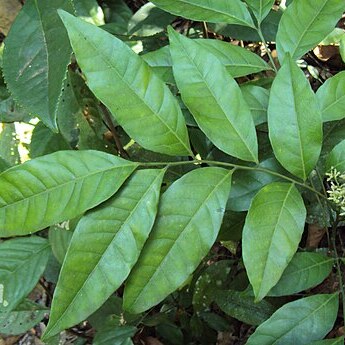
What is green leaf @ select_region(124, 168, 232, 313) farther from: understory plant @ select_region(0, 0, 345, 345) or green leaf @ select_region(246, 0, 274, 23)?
green leaf @ select_region(246, 0, 274, 23)

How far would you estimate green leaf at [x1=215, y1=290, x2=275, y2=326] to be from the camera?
1.24 m

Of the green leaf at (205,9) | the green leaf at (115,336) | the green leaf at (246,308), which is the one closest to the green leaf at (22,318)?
the green leaf at (115,336)

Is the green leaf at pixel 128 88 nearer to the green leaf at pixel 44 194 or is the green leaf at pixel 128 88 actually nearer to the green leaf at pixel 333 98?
the green leaf at pixel 44 194

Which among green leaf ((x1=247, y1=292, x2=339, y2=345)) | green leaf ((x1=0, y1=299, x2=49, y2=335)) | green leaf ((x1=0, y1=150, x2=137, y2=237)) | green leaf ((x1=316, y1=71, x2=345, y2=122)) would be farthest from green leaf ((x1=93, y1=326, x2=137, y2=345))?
green leaf ((x1=316, y1=71, x2=345, y2=122))

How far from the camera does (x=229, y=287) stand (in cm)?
141

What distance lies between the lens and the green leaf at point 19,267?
1.15 m

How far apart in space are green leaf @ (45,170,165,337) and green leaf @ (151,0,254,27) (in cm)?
38

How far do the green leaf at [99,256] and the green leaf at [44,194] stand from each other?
0.03m

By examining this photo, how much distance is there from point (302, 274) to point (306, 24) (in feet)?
1.45

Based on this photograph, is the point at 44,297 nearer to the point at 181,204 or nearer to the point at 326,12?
the point at 181,204

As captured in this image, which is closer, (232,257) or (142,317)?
(142,317)

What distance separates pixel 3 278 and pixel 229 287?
0.54 metres

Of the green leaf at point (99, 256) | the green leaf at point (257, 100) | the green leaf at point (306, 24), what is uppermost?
the green leaf at point (306, 24)

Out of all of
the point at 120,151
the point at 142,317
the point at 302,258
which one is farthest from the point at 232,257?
the point at 302,258
